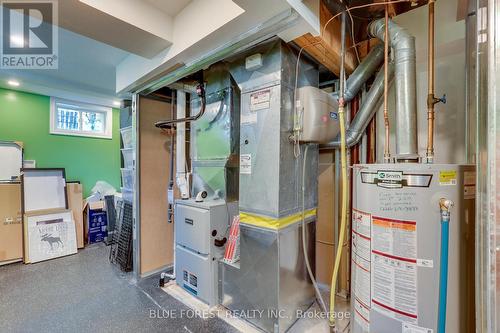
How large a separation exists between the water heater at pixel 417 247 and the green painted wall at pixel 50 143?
193 inches

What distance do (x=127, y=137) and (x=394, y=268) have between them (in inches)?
123

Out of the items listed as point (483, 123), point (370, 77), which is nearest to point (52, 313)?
point (483, 123)

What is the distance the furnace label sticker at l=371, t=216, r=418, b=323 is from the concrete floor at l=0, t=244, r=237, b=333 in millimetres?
1258

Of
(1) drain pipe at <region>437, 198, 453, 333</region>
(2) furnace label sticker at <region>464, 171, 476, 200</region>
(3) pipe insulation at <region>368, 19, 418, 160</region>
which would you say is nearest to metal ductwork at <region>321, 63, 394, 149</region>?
(3) pipe insulation at <region>368, 19, 418, 160</region>

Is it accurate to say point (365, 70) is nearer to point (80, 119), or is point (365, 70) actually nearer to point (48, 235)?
point (48, 235)

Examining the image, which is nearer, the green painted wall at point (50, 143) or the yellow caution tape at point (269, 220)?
the yellow caution tape at point (269, 220)

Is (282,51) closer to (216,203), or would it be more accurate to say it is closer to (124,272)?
(216,203)

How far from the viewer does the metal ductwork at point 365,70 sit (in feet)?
5.90

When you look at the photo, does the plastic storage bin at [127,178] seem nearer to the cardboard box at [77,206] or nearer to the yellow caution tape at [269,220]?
the cardboard box at [77,206]

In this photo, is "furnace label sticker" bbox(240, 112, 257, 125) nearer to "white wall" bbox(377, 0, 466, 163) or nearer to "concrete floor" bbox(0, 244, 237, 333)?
"white wall" bbox(377, 0, 466, 163)

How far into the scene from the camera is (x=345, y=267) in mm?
2154

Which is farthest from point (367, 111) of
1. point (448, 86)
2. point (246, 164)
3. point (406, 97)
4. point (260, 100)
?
point (246, 164)

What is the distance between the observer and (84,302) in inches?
83.4

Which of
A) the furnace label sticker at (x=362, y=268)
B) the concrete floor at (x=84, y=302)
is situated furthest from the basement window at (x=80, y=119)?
the furnace label sticker at (x=362, y=268)
